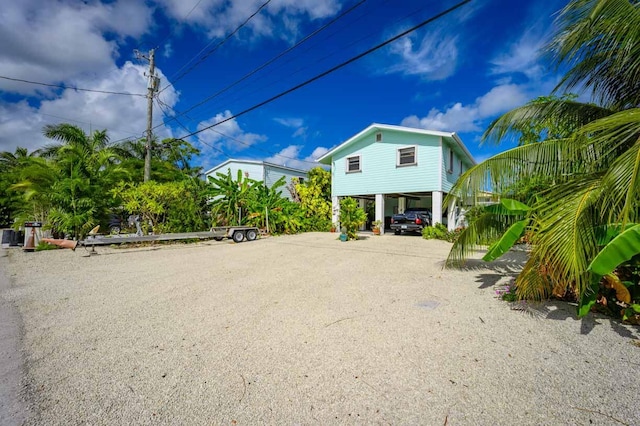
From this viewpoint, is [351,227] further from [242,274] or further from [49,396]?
[49,396]

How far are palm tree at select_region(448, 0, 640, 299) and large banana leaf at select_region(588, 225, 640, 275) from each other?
171mm

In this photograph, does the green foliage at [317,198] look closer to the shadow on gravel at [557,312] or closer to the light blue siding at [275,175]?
the light blue siding at [275,175]

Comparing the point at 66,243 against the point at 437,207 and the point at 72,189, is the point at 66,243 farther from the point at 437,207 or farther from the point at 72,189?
the point at 437,207

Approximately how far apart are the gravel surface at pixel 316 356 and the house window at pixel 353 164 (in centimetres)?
1244

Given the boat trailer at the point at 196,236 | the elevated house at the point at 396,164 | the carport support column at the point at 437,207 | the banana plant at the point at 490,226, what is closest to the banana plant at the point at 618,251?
the banana plant at the point at 490,226

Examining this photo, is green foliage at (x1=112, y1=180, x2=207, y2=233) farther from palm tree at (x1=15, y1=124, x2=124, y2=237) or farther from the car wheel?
the car wheel

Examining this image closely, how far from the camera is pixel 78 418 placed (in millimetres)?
2033

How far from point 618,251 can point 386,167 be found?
44.9 ft

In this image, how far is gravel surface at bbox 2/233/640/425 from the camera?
213 centimetres

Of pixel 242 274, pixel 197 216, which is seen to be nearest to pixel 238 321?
pixel 242 274

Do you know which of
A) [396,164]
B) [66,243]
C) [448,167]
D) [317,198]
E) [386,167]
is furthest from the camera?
[317,198]

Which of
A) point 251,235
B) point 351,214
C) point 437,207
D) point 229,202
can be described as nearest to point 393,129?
point 437,207

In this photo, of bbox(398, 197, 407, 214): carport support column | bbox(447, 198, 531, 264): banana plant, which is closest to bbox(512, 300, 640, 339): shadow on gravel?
bbox(447, 198, 531, 264): banana plant

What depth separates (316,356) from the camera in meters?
2.90
